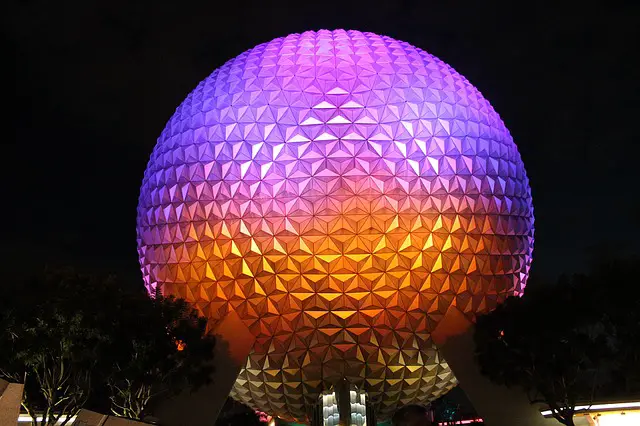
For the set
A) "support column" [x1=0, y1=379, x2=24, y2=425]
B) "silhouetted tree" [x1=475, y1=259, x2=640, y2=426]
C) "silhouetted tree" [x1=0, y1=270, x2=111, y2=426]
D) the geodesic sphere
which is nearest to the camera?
"support column" [x1=0, y1=379, x2=24, y2=425]

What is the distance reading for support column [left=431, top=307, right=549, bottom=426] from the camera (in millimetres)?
28422

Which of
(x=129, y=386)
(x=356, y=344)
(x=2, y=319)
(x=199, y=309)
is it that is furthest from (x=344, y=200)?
(x=2, y=319)

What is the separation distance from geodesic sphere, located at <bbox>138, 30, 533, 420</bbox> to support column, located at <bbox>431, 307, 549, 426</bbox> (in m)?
0.65

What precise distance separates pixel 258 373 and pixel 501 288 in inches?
441

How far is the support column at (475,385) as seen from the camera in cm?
2842

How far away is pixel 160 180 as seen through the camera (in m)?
31.0

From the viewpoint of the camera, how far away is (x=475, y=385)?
28.8 metres

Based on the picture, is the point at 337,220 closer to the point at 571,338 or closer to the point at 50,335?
the point at 571,338

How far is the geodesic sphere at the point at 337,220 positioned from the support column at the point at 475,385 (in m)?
0.65

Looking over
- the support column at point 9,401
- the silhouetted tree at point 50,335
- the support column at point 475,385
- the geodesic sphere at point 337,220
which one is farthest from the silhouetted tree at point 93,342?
the support column at point 9,401

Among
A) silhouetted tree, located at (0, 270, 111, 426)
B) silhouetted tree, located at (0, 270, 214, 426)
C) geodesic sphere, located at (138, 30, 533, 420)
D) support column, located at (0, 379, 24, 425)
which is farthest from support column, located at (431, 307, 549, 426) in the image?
support column, located at (0, 379, 24, 425)

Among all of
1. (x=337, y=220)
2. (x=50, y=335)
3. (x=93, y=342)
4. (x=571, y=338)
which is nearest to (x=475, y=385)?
(x=571, y=338)

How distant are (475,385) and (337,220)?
927cm

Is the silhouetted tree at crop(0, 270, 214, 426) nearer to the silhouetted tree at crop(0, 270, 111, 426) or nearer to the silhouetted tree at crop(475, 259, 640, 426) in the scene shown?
the silhouetted tree at crop(0, 270, 111, 426)
